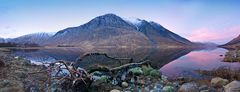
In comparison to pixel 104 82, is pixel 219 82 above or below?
below

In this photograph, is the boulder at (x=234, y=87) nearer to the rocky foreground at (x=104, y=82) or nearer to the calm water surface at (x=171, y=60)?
the rocky foreground at (x=104, y=82)

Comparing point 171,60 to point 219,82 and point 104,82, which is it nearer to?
point 219,82

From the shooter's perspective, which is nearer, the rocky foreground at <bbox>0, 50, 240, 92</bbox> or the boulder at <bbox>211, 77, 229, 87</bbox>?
the rocky foreground at <bbox>0, 50, 240, 92</bbox>

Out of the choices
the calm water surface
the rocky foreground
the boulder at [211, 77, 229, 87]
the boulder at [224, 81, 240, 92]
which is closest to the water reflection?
the calm water surface

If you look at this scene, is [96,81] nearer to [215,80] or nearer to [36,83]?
[36,83]

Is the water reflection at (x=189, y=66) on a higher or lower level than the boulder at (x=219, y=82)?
lower

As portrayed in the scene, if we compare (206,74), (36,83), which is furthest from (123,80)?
(206,74)

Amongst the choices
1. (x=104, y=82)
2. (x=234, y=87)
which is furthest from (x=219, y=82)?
(x=104, y=82)

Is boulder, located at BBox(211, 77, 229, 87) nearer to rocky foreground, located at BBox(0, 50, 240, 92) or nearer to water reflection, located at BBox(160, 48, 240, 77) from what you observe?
rocky foreground, located at BBox(0, 50, 240, 92)

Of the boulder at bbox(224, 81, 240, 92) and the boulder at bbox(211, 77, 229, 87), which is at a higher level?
the boulder at bbox(224, 81, 240, 92)

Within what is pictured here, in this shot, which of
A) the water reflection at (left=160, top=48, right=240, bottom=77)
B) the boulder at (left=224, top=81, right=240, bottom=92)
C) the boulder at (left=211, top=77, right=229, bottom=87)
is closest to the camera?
the boulder at (left=224, top=81, right=240, bottom=92)

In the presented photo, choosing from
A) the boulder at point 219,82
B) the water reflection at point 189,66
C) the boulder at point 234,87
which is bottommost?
the water reflection at point 189,66

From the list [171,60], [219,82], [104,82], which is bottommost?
[171,60]

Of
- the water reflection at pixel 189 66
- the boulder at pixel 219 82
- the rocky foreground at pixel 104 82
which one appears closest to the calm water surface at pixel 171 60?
the water reflection at pixel 189 66
